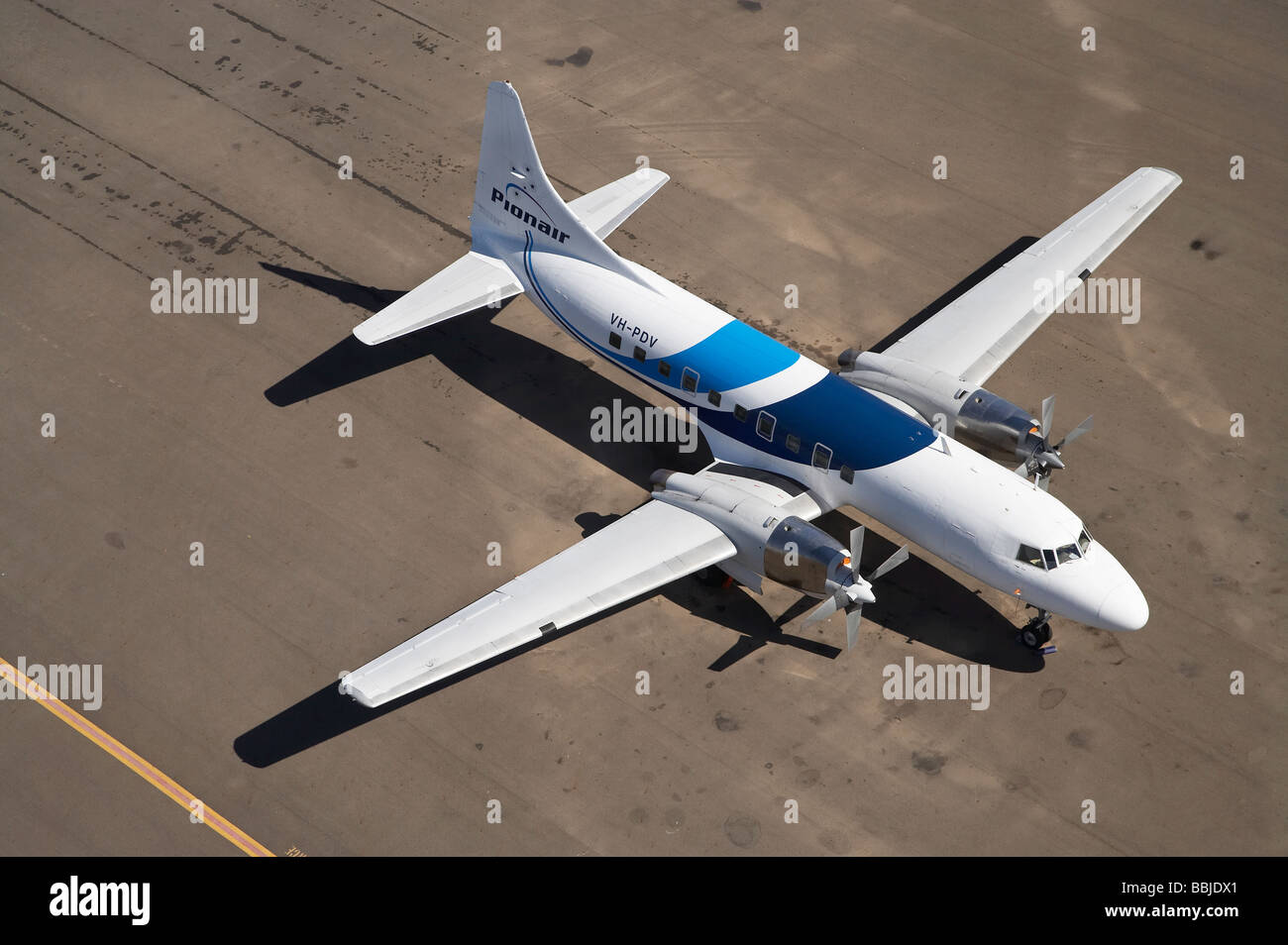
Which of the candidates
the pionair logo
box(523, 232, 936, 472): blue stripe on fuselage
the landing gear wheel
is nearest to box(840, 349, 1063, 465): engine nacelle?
box(523, 232, 936, 472): blue stripe on fuselage

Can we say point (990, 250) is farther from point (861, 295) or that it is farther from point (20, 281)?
point (20, 281)

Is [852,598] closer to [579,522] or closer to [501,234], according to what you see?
[579,522]

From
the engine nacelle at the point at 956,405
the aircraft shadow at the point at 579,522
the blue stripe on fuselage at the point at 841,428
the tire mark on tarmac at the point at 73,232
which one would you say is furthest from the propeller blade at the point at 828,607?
the tire mark on tarmac at the point at 73,232

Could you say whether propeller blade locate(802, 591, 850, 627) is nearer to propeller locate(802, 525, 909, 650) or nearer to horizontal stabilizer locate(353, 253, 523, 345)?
propeller locate(802, 525, 909, 650)

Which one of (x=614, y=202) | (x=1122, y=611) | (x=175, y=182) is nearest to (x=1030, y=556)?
(x=1122, y=611)

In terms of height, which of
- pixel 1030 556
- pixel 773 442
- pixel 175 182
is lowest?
pixel 1030 556

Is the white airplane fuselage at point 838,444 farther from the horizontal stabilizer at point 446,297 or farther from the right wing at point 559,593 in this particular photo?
the right wing at point 559,593

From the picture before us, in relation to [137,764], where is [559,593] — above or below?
above
